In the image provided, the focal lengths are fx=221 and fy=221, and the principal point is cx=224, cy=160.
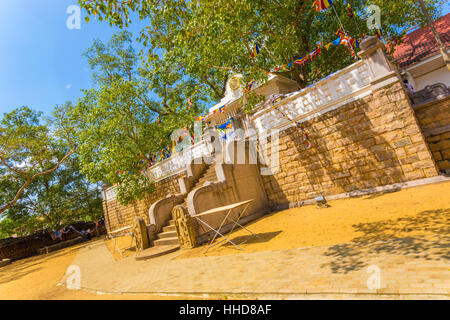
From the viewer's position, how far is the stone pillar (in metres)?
6.45

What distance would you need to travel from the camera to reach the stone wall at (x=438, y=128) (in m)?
6.22

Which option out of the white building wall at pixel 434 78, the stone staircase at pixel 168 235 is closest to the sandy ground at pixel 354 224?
the stone staircase at pixel 168 235

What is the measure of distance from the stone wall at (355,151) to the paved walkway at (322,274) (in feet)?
13.0

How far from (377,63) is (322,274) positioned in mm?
6632

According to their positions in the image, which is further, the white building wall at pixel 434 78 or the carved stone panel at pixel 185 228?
the white building wall at pixel 434 78

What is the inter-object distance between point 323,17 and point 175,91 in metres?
11.8

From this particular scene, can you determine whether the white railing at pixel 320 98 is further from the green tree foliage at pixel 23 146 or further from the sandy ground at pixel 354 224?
the green tree foliage at pixel 23 146

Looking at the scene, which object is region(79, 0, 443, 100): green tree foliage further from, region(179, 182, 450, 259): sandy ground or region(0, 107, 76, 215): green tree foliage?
region(0, 107, 76, 215): green tree foliage

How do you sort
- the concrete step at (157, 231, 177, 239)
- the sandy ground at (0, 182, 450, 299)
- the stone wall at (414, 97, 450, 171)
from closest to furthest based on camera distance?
the sandy ground at (0, 182, 450, 299)
the stone wall at (414, 97, 450, 171)
the concrete step at (157, 231, 177, 239)

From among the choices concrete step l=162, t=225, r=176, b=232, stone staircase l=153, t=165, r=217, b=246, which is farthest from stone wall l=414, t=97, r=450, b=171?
concrete step l=162, t=225, r=176, b=232

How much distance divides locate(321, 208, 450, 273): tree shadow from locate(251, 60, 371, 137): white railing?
4321 millimetres
